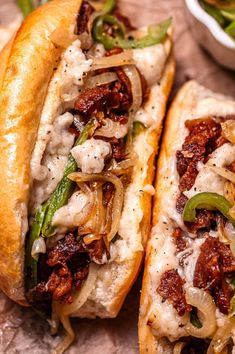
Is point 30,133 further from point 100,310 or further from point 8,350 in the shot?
point 8,350

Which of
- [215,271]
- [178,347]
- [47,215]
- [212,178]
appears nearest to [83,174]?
[47,215]

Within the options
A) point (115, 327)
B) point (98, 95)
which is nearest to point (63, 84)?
point (98, 95)

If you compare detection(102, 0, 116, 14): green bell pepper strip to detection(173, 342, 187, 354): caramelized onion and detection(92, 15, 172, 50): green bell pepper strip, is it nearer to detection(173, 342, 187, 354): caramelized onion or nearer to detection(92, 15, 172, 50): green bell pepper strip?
detection(92, 15, 172, 50): green bell pepper strip

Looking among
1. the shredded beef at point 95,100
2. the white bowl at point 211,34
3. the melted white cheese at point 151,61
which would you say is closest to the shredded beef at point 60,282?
the shredded beef at point 95,100

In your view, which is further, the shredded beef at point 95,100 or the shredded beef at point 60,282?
the shredded beef at point 95,100

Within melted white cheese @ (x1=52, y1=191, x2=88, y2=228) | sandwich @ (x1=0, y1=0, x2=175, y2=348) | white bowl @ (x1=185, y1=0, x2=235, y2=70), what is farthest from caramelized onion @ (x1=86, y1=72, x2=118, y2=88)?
white bowl @ (x1=185, y1=0, x2=235, y2=70)

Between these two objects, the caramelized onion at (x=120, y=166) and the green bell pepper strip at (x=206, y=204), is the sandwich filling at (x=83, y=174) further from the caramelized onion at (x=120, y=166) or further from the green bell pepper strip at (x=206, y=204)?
the green bell pepper strip at (x=206, y=204)

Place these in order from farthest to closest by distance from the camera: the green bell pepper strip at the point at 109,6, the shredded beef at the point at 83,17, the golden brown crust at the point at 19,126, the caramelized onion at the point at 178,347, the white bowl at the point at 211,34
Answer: the green bell pepper strip at the point at 109,6, the white bowl at the point at 211,34, the shredded beef at the point at 83,17, the caramelized onion at the point at 178,347, the golden brown crust at the point at 19,126
